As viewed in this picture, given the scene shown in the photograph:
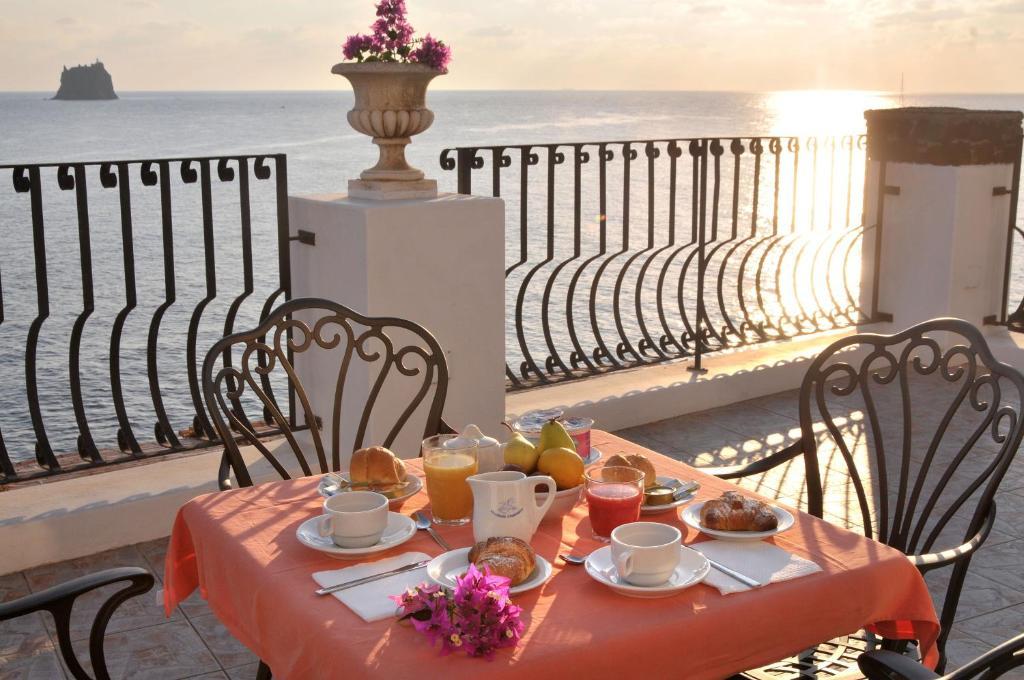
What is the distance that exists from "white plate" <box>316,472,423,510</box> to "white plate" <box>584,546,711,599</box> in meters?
0.45

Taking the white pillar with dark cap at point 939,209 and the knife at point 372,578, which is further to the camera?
the white pillar with dark cap at point 939,209

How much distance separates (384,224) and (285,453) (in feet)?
3.07

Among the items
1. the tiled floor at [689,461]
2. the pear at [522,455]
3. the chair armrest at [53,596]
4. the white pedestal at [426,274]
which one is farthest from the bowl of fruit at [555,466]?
the white pedestal at [426,274]

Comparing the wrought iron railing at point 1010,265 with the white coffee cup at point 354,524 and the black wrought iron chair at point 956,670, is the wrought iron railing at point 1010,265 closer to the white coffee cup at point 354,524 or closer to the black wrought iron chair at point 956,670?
the black wrought iron chair at point 956,670

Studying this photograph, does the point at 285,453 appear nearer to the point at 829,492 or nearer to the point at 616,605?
the point at 829,492

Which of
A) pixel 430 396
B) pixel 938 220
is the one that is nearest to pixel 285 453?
pixel 430 396

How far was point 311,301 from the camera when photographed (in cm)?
282

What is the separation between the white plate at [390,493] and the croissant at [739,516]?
570 millimetres


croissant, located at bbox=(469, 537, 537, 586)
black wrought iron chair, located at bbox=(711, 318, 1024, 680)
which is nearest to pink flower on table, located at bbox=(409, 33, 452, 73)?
black wrought iron chair, located at bbox=(711, 318, 1024, 680)

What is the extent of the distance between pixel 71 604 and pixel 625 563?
0.93m

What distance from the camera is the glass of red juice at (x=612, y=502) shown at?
193 centimetres

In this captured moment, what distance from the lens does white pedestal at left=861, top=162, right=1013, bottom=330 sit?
19.2ft

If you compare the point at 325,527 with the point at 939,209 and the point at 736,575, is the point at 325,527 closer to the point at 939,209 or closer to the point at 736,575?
the point at 736,575

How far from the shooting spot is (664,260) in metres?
12.7
